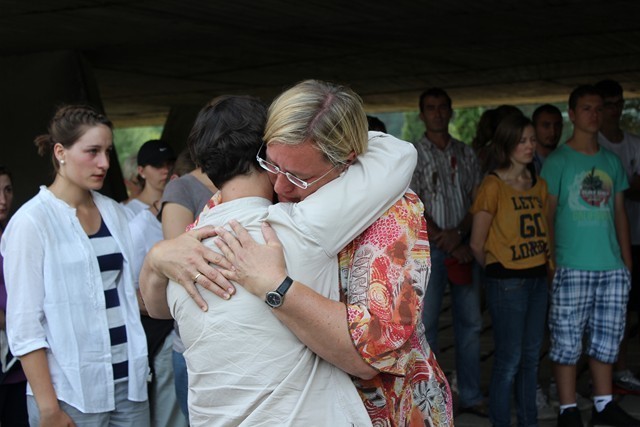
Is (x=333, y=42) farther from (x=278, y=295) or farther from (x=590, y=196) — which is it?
(x=278, y=295)

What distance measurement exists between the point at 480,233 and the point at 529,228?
31cm

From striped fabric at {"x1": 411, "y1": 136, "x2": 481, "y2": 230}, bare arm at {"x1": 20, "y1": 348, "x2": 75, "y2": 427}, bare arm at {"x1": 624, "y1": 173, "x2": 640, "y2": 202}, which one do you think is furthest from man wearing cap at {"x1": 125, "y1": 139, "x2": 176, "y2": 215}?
bare arm at {"x1": 624, "y1": 173, "x2": 640, "y2": 202}

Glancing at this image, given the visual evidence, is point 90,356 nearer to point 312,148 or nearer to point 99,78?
point 312,148

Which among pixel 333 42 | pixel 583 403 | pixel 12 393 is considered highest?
pixel 333 42

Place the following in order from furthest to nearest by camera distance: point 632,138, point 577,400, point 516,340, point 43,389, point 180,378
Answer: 1. point 632,138
2. point 577,400
3. point 516,340
4. point 180,378
5. point 43,389

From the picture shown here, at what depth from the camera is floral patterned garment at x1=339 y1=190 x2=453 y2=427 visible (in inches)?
87.3

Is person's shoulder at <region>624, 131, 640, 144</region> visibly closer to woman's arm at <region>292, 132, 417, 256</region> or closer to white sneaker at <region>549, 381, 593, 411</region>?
white sneaker at <region>549, 381, 593, 411</region>

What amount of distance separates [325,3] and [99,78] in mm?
5418

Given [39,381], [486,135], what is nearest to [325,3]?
[486,135]

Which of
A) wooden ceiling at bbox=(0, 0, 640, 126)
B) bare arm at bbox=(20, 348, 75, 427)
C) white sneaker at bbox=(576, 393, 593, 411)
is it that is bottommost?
white sneaker at bbox=(576, 393, 593, 411)

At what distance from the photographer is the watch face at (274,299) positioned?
2.17 meters

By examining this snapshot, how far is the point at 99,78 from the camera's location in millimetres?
11438

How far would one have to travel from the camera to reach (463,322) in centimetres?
627

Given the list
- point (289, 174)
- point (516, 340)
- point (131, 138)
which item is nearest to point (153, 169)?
point (516, 340)
